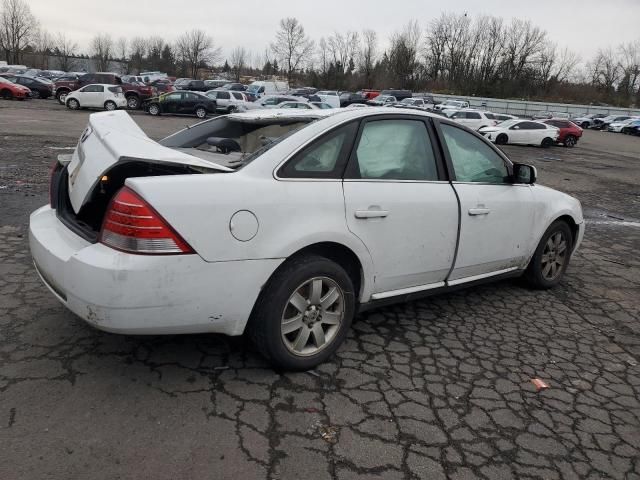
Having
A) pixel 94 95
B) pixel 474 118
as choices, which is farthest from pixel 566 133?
pixel 94 95

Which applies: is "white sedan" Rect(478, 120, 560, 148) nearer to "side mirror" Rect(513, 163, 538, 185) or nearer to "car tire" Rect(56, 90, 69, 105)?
"side mirror" Rect(513, 163, 538, 185)

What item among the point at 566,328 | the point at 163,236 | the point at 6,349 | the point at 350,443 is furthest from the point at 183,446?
the point at 566,328

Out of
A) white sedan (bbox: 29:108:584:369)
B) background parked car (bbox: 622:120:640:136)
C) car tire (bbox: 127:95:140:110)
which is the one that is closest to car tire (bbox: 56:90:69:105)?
car tire (bbox: 127:95:140:110)

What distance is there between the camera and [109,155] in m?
2.80

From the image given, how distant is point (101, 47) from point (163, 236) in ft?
344

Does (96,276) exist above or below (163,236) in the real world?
below

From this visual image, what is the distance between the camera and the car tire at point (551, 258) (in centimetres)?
459

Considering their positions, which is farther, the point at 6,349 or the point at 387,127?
the point at 387,127

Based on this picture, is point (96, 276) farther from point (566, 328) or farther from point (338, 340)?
point (566, 328)

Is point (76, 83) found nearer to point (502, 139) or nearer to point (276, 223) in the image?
point (502, 139)

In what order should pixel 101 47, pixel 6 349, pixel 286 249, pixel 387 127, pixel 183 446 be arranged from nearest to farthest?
pixel 183 446 → pixel 286 249 → pixel 6 349 → pixel 387 127 → pixel 101 47

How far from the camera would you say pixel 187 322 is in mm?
2586

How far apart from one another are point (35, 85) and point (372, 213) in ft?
115

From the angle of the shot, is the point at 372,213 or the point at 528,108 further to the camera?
the point at 528,108
